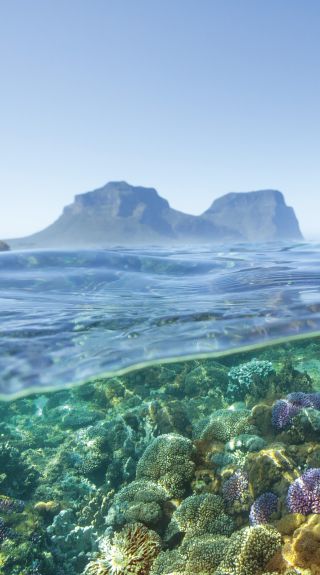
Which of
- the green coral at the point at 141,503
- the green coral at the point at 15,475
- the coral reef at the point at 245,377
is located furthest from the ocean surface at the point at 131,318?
the green coral at the point at 141,503

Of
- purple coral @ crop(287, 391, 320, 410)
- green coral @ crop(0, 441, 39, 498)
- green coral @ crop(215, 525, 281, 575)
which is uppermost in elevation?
purple coral @ crop(287, 391, 320, 410)

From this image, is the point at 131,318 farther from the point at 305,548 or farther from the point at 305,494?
the point at 305,548

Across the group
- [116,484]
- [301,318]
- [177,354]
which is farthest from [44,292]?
[301,318]

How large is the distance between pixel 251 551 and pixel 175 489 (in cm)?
224

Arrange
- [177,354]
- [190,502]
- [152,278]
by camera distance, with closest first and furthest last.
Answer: [190,502]
[177,354]
[152,278]

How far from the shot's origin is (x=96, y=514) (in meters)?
6.68

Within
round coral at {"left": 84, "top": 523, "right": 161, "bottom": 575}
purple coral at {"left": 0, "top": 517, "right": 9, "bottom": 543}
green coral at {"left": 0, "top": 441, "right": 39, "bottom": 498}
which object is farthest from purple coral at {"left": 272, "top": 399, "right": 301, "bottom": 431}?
green coral at {"left": 0, "top": 441, "right": 39, "bottom": 498}

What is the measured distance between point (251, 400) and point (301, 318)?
3208 millimetres

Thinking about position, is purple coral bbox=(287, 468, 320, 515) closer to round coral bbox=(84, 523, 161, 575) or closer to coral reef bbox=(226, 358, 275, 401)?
round coral bbox=(84, 523, 161, 575)

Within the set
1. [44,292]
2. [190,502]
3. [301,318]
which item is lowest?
[190,502]

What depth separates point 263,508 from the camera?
4871mm

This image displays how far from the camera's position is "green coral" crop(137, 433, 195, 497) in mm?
5945

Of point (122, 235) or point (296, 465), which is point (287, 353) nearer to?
point (296, 465)

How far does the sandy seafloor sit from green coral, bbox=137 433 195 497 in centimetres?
2
